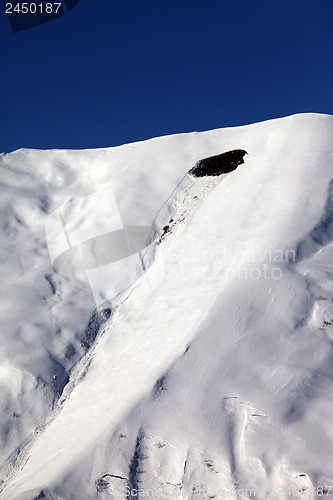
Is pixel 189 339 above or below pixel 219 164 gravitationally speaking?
below

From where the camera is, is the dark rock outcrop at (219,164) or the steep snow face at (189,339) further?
the dark rock outcrop at (219,164)

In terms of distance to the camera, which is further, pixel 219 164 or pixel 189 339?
pixel 219 164

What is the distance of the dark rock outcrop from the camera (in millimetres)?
21062

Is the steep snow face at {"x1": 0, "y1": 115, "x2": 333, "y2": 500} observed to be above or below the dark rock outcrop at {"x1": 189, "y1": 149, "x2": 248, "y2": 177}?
below

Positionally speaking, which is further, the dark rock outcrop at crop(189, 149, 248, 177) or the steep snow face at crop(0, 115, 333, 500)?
the dark rock outcrop at crop(189, 149, 248, 177)

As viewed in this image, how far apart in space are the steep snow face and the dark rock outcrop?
1.72 ft

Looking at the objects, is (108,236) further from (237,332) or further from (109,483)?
(109,483)

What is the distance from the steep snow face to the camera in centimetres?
944

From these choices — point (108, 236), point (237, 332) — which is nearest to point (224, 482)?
point (237, 332)

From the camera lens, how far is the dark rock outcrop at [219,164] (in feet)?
69.1

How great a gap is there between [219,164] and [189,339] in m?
11.2

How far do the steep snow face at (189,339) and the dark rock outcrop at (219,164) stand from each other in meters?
0.52

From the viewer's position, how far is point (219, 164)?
21500mm

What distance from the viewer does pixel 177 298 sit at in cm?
1451
